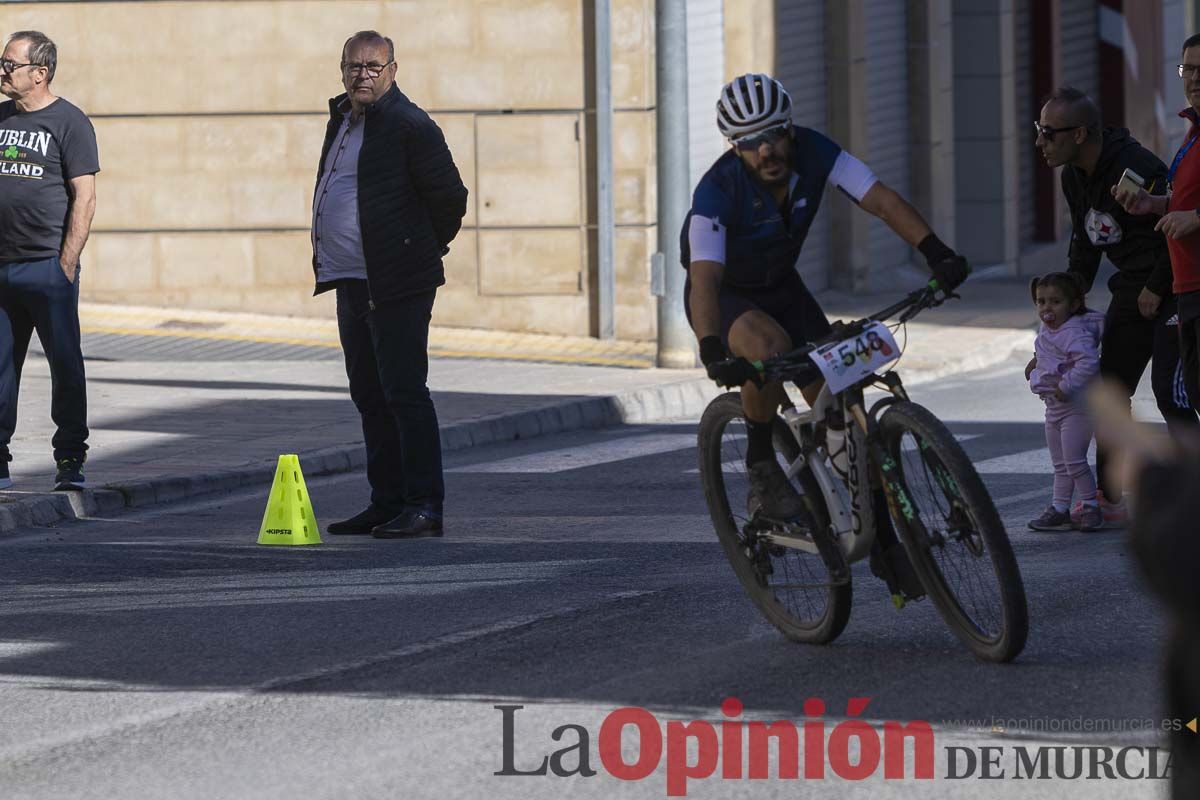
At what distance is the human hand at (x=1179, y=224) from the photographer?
708 centimetres

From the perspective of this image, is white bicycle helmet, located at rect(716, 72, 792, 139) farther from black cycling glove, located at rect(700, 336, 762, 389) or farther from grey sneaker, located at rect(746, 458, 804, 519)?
grey sneaker, located at rect(746, 458, 804, 519)

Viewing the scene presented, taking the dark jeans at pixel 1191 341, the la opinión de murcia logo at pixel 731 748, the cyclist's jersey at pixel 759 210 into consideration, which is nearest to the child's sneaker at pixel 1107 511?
the dark jeans at pixel 1191 341

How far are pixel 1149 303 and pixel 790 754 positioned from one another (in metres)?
3.20

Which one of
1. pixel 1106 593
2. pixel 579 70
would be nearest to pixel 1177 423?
pixel 1106 593

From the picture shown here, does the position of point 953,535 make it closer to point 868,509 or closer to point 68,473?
point 868,509

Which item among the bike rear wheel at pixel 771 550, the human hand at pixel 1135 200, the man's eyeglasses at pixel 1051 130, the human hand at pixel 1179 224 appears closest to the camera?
the bike rear wheel at pixel 771 550

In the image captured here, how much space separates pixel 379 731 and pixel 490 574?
239 cm

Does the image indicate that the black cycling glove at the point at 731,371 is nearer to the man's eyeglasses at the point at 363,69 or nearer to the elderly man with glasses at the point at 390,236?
the elderly man with glasses at the point at 390,236

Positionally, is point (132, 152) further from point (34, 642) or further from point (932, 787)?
point (932, 787)

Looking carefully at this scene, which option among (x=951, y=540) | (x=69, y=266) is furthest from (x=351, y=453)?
(x=951, y=540)

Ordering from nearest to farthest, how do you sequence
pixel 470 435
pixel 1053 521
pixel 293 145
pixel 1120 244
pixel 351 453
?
1. pixel 1120 244
2. pixel 1053 521
3. pixel 351 453
4. pixel 470 435
5. pixel 293 145

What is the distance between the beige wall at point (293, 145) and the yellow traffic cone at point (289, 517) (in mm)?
8467

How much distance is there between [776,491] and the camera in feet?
20.8

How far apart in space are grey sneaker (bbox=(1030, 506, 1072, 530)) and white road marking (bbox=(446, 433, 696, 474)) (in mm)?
3159
